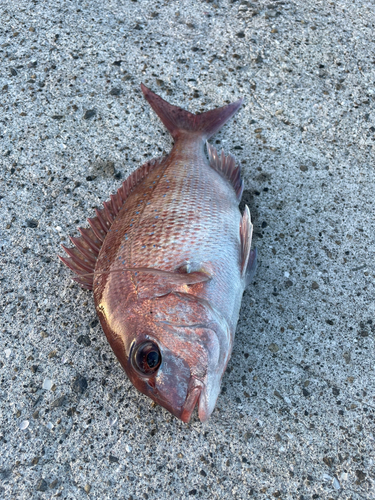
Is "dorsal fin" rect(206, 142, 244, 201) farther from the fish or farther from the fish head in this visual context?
the fish head

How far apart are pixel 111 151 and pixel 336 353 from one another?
186 cm

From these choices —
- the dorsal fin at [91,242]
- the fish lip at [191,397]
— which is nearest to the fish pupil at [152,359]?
the fish lip at [191,397]

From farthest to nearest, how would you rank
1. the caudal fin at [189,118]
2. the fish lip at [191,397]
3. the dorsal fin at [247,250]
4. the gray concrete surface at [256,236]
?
the caudal fin at [189,118], the dorsal fin at [247,250], the gray concrete surface at [256,236], the fish lip at [191,397]

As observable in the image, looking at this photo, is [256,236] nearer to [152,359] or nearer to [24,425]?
[152,359]

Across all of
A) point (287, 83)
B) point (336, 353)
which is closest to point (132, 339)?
point (336, 353)

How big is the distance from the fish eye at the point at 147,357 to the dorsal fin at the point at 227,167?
1132 millimetres

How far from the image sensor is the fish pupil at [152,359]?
1.60 meters

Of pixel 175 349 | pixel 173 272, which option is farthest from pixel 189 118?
pixel 175 349

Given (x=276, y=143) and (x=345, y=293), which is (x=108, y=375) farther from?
(x=276, y=143)

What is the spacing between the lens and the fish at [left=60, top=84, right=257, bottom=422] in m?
1.58

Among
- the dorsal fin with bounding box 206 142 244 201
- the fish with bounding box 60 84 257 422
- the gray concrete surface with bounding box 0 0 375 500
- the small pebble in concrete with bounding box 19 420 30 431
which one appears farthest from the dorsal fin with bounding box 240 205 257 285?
the small pebble in concrete with bounding box 19 420 30 431

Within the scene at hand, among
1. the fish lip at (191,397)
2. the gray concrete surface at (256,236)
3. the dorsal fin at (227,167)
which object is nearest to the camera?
the fish lip at (191,397)

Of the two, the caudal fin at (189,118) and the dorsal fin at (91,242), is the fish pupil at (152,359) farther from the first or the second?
the caudal fin at (189,118)

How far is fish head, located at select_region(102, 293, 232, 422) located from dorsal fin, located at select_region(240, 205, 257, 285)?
376 millimetres
